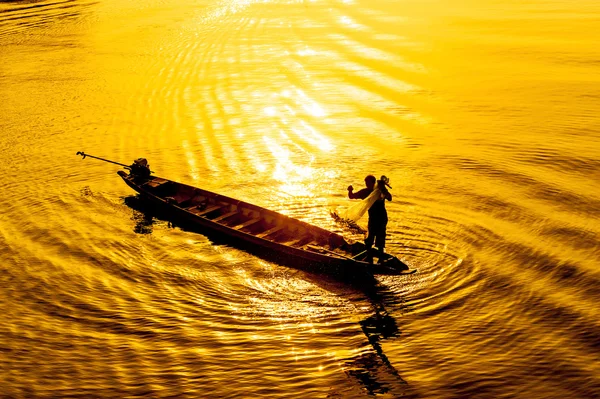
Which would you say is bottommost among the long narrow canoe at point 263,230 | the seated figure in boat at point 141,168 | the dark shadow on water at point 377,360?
the dark shadow on water at point 377,360

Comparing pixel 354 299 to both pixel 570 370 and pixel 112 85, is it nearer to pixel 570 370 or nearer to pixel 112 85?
pixel 570 370

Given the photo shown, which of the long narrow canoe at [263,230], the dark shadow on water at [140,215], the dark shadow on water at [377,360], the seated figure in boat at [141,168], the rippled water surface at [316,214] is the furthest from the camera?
the seated figure in boat at [141,168]

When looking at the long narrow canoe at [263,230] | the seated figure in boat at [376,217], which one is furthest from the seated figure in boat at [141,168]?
the seated figure in boat at [376,217]

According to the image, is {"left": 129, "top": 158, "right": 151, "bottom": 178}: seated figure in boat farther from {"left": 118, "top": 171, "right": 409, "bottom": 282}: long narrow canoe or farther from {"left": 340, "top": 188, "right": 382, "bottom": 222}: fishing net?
{"left": 340, "top": 188, "right": 382, "bottom": 222}: fishing net

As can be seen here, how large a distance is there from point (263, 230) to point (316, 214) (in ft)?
5.13

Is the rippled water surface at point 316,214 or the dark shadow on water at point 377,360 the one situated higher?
the rippled water surface at point 316,214

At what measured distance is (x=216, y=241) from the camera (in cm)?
1542

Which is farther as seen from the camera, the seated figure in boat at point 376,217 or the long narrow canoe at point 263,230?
the long narrow canoe at point 263,230

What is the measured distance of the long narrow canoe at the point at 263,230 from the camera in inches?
504

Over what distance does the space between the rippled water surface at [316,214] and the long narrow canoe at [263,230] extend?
38cm

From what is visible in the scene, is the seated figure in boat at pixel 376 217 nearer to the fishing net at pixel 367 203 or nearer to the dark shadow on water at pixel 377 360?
the fishing net at pixel 367 203

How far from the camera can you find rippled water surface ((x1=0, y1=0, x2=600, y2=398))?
10625 millimetres

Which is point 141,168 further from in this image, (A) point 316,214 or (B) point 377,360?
(B) point 377,360

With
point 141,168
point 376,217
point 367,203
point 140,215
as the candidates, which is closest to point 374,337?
point 376,217
